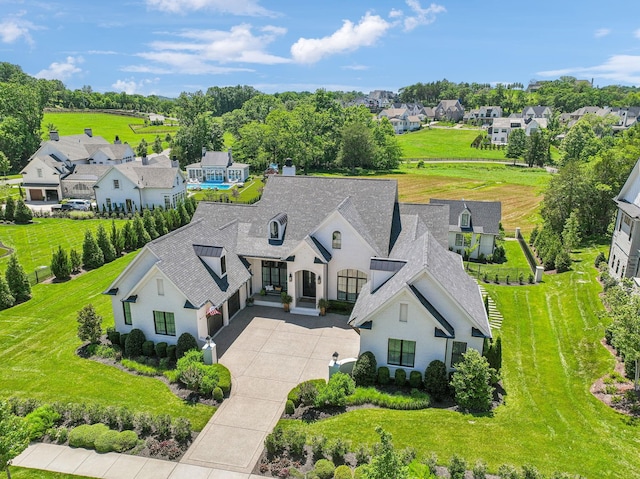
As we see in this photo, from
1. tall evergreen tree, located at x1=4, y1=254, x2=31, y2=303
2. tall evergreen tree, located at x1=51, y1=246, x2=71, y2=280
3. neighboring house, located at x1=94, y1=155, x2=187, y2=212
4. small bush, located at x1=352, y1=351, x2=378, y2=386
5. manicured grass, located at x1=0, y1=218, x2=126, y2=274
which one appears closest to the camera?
small bush, located at x1=352, y1=351, x2=378, y2=386

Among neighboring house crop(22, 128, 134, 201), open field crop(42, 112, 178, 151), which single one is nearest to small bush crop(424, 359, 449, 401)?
neighboring house crop(22, 128, 134, 201)

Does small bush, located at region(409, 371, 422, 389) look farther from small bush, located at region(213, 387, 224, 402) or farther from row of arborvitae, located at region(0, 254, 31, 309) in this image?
row of arborvitae, located at region(0, 254, 31, 309)

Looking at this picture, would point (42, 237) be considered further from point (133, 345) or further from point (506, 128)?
point (506, 128)

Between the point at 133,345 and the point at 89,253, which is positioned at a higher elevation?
the point at 89,253

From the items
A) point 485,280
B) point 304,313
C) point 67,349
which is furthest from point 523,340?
point 67,349

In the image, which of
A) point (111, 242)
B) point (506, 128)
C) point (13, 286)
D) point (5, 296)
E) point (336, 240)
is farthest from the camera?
point (506, 128)

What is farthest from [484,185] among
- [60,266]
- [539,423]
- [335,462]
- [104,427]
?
[104,427]
